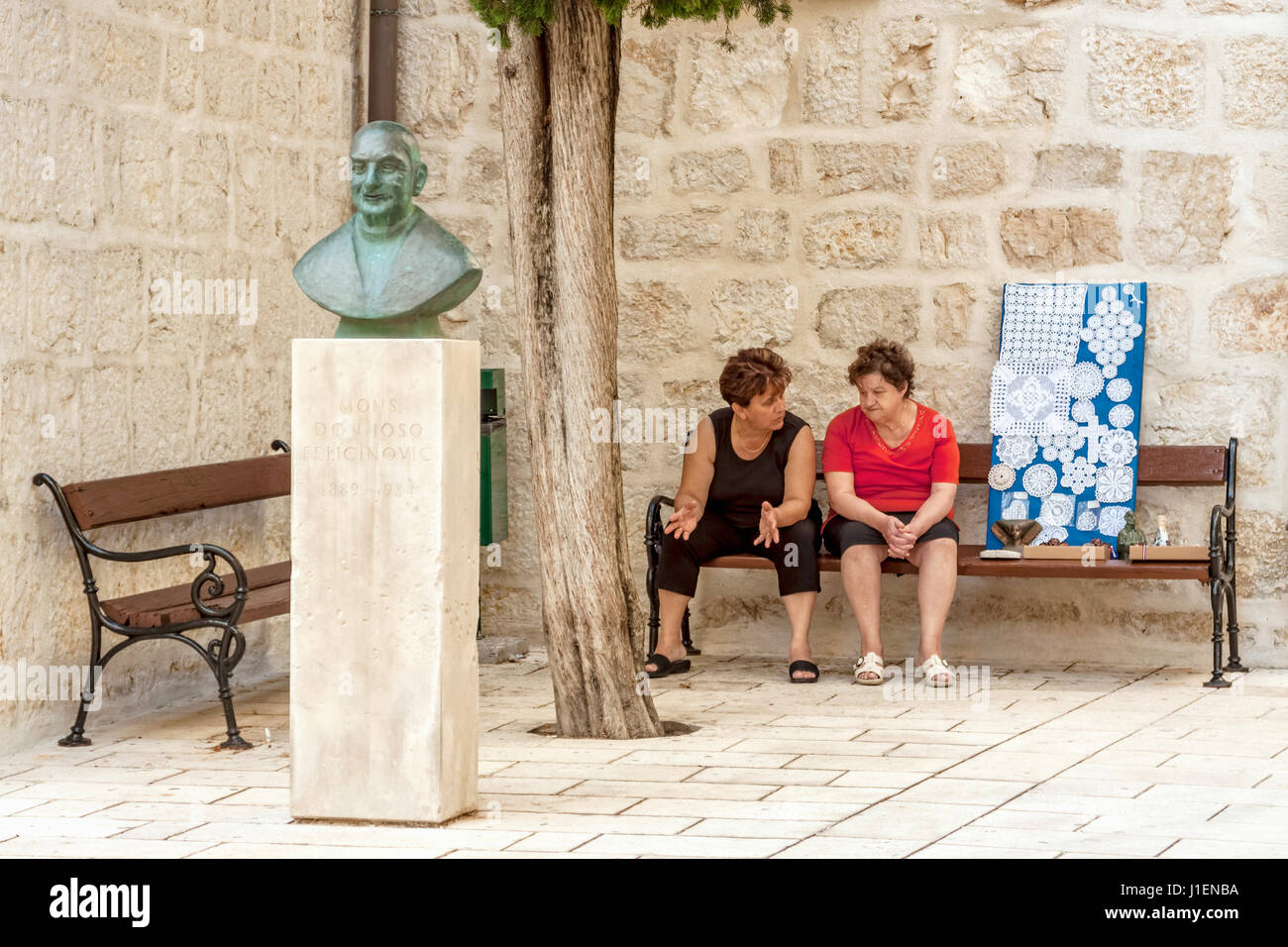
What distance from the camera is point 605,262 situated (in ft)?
17.7

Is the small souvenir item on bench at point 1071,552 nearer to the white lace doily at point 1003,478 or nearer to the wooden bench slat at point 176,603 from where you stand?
the white lace doily at point 1003,478

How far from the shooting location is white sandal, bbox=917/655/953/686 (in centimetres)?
648

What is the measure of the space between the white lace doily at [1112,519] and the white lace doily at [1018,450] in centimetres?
34

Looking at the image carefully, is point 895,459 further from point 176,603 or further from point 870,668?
point 176,603

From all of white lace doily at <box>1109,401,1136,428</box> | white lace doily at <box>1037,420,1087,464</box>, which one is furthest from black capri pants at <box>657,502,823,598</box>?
white lace doily at <box>1109,401,1136,428</box>

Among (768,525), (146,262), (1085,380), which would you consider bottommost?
(768,525)

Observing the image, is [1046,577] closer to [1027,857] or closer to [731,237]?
[731,237]

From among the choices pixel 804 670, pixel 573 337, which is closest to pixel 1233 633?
pixel 804 670

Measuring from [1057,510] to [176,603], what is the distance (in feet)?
10.9

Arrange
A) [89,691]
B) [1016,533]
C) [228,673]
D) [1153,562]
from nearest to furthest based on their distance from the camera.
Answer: [228,673] < [89,691] < [1153,562] < [1016,533]

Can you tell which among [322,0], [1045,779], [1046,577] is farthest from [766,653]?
[322,0]

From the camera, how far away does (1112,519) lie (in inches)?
274

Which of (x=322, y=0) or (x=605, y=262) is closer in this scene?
(x=605, y=262)

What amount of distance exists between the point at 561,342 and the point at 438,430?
1262 millimetres
